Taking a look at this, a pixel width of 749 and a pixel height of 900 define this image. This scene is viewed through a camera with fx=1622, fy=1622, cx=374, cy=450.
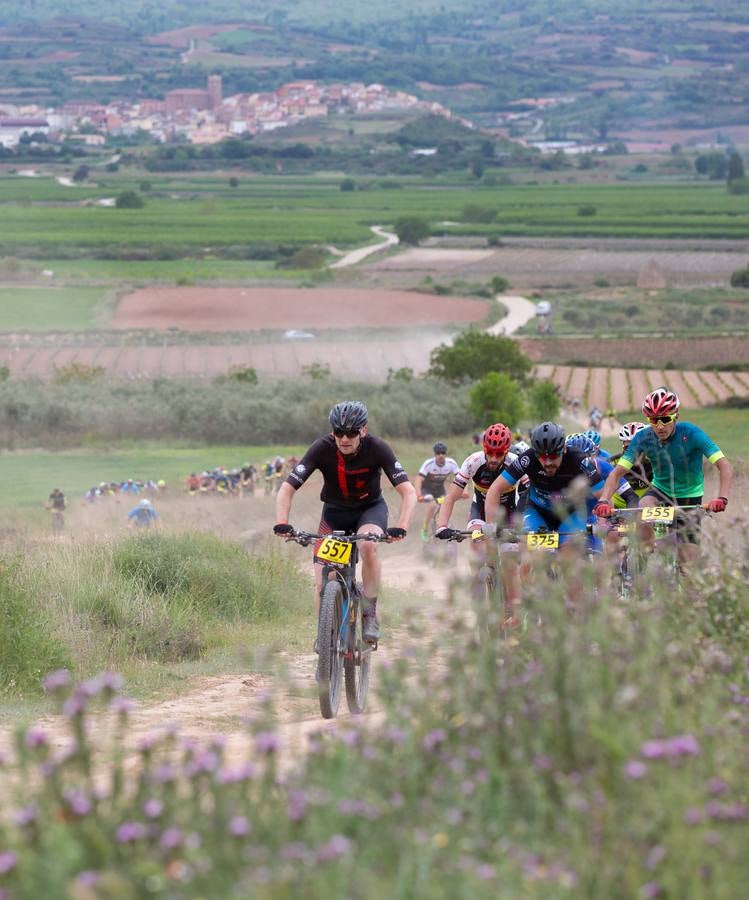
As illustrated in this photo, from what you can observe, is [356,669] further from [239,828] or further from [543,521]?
[239,828]

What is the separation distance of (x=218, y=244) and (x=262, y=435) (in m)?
93.9

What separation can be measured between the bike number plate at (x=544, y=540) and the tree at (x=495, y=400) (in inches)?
1665

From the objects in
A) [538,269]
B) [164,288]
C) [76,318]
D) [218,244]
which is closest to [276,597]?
[76,318]

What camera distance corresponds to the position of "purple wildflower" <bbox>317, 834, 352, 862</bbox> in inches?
144

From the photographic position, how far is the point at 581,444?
11133 millimetres

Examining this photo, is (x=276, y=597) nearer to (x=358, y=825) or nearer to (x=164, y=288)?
(x=358, y=825)

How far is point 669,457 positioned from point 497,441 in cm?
120

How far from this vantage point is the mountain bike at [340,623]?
952cm

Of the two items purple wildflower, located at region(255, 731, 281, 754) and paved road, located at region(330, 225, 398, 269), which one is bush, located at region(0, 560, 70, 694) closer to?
purple wildflower, located at region(255, 731, 281, 754)

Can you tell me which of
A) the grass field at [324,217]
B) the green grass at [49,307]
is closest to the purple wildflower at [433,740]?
the green grass at [49,307]

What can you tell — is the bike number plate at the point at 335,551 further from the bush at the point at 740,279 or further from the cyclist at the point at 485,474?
the bush at the point at 740,279

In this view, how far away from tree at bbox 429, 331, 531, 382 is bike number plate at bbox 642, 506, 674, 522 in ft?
175

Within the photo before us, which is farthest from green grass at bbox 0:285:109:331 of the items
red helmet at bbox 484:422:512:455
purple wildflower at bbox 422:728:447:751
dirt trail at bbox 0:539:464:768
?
purple wildflower at bbox 422:728:447:751

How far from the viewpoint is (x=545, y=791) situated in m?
4.64
